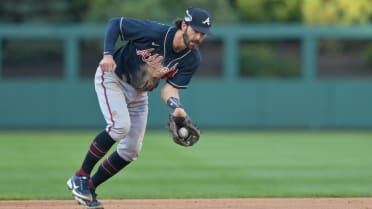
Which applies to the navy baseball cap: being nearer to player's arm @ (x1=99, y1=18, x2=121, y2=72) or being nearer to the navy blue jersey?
the navy blue jersey

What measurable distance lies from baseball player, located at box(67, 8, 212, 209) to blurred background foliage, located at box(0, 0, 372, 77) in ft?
68.8

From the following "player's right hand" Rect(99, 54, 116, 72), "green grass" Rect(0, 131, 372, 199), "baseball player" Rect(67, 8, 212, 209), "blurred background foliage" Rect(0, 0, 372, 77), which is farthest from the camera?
"blurred background foliage" Rect(0, 0, 372, 77)

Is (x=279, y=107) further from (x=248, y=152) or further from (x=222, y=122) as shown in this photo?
(x=248, y=152)

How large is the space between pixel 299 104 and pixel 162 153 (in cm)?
948

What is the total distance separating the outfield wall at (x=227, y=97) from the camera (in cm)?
2527

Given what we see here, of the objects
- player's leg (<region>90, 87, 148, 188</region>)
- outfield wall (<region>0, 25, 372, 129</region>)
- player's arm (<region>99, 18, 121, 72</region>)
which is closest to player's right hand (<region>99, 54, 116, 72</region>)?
player's arm (<region>99, 18, 121, 72</region>)

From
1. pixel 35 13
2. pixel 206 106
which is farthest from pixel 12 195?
pixel 35 13

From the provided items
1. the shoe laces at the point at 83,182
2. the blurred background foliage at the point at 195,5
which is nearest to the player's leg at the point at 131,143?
the shoe laces at the point at 83,182

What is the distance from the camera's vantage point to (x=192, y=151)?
17.4 m

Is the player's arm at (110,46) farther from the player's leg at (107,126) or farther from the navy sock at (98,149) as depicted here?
the navy sock at (98,149)

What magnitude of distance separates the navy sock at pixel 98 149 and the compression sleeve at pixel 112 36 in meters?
0.74

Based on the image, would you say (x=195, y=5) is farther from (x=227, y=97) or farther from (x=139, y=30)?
(x=139, y=30)

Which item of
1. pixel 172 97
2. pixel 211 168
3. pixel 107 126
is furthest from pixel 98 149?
pixel 211 168

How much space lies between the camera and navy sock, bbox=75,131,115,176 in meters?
7.92
